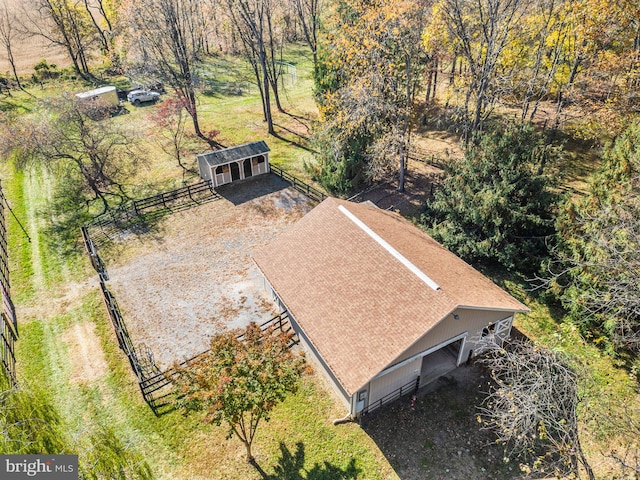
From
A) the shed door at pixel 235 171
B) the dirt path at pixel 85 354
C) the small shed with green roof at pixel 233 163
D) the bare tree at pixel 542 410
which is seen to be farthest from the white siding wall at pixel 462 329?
the shed door at pixel 235 171

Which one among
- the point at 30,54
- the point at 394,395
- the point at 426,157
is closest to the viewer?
the point at 394,395

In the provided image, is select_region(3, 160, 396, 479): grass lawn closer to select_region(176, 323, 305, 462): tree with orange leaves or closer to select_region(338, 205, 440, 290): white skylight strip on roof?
select_region(176, 323, 305, 462): tree with orange leaves

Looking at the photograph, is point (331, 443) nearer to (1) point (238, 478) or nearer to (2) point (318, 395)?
(2) point (318, 395)

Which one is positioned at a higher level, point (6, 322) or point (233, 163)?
point (233, 163)

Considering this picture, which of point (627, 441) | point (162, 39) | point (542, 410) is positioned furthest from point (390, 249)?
point (162, 39)

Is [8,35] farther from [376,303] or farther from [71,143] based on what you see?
[376,303]

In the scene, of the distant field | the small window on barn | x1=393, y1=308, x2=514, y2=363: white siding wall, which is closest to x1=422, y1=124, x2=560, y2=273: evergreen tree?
the small window on barn

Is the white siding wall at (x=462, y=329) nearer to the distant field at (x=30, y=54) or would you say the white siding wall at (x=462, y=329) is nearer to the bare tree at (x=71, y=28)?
the bare tree at (x=71, y=28)
